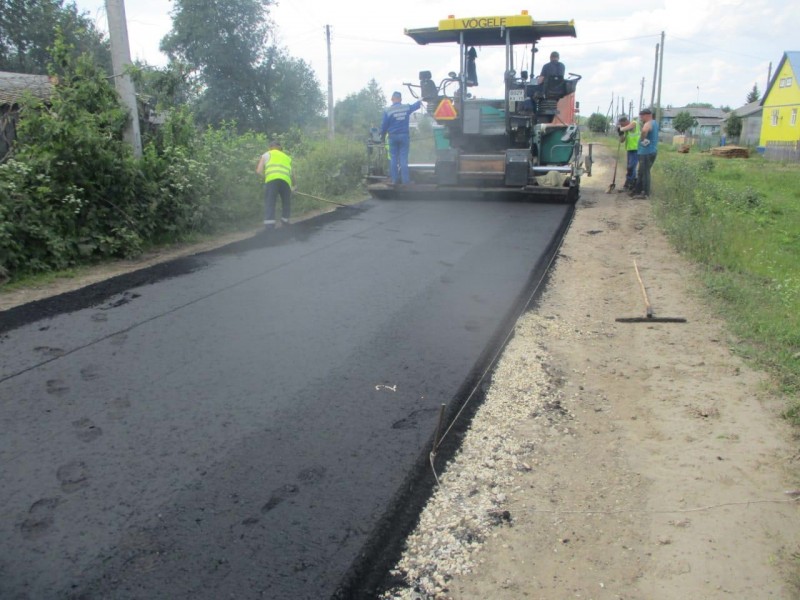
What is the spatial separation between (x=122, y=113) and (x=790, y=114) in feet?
150

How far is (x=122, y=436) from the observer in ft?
11.3

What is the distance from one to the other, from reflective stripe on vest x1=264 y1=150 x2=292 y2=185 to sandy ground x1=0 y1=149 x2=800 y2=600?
14.2 ft

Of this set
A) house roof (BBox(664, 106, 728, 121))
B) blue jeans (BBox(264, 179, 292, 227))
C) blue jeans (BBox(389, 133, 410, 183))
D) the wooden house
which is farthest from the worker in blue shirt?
house roof (BBox(664, 106, 728, 121))

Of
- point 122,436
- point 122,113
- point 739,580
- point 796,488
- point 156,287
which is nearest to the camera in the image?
point 739,580

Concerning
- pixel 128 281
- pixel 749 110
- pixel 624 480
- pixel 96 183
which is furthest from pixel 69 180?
pixel 749 110

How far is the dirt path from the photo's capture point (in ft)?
8.51

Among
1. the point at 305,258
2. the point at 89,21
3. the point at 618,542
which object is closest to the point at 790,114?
the point at 89,21

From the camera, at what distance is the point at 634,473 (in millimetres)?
3334

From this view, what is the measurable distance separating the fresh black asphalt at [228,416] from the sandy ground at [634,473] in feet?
1.40

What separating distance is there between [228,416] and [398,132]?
8.97 m

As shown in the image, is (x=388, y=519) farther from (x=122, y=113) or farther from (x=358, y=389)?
(x=122, y=113)

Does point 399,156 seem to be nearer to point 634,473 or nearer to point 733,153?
point 634,473

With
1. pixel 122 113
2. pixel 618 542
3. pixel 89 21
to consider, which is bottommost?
pixel 618 542

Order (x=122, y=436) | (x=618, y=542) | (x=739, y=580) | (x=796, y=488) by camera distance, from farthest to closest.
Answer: (x=122, y=436)
(x=796, y=488)
(x=618, y=542)
(x=739, y=580)
